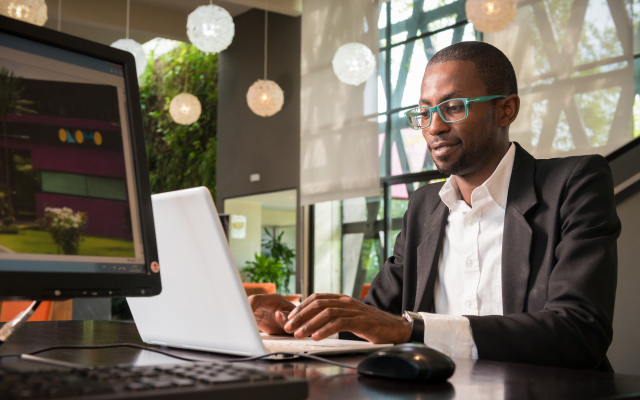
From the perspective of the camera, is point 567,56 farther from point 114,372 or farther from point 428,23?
point 114,372

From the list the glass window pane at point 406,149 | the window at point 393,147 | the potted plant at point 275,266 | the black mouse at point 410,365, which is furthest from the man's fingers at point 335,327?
the potted plant at point 275,266

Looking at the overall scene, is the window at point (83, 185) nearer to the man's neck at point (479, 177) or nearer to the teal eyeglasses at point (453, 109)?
the teal eyeglasses at point (453, 109)

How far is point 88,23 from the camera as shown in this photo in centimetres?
881

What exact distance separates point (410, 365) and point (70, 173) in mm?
560

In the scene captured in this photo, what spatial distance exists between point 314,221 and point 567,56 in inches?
164

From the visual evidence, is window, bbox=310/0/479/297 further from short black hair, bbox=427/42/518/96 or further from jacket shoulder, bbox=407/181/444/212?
short black hair, bbox=427/42/518/96

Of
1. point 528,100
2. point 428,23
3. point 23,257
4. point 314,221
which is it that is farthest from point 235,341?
point 314,221

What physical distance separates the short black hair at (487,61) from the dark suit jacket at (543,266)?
0.63ft

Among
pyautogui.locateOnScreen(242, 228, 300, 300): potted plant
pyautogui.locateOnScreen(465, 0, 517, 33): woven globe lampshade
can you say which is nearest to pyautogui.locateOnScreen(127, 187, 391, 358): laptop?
pyautogui.locateOnScreen(465, 0, 517, 33): woven globe lampshade

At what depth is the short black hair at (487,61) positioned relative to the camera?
5.79 feet

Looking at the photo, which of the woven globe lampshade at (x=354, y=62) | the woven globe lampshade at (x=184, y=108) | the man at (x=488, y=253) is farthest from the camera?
the woven globe lampshade at (x=184, y=108)

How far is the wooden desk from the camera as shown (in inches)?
28.9

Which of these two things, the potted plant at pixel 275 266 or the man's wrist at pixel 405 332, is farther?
the potted plant at pixel 275 266

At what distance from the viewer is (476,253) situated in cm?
168
